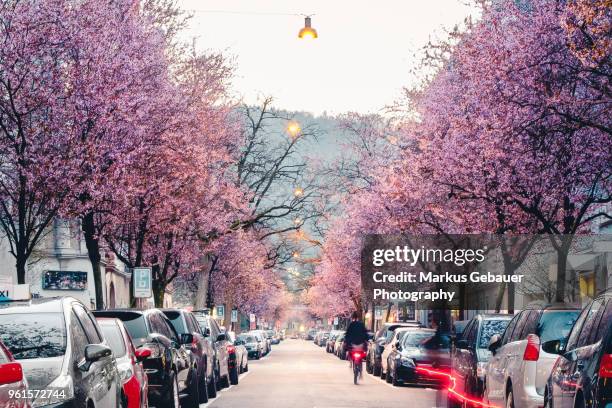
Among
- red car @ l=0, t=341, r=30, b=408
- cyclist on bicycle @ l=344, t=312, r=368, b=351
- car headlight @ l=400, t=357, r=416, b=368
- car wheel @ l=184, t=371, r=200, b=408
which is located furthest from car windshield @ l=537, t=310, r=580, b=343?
cyclist on bicycle @ l=344, t=312, r=368, b=351

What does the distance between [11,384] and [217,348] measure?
20675 mm

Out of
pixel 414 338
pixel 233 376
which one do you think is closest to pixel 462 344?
pixel 233 376

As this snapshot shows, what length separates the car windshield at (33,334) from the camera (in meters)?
10.6

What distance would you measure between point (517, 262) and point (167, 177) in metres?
11.4

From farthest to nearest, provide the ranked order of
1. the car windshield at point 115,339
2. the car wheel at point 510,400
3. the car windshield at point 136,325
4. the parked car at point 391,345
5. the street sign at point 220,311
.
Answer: the street sign at point 220,311, the parked car at point 391,345, the car windshield at point 136,325, the car wheel at point 510,400, the car windshield at point 115,339

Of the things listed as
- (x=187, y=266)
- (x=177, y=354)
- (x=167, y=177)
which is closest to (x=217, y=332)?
(x=167, y=177)

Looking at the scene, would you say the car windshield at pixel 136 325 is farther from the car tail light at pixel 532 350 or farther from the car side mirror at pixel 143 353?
the car tail light at pixel 532 350

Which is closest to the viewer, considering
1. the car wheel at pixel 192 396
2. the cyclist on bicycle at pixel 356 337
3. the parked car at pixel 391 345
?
the car wheel at pixel 192 396

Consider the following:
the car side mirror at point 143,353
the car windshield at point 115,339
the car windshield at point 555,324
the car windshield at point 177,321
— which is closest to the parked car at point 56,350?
the car windshield at point 115,339

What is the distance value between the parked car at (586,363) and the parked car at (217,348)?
50.6 feet

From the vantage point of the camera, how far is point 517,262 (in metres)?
39.3

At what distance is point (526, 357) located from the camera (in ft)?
46.4

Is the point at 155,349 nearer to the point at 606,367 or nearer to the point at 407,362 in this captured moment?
the point at 606,367

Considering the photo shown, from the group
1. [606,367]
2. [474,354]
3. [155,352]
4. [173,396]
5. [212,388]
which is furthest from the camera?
[212,388]
